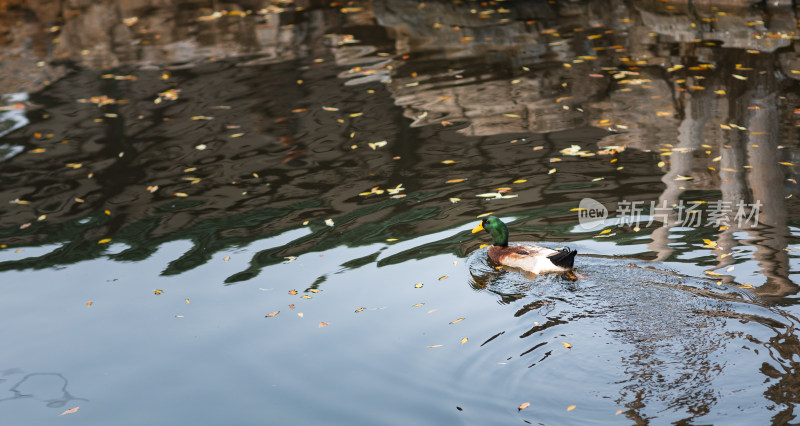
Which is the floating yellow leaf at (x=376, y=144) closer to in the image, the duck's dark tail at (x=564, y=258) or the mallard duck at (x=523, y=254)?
the mallard duck at (x=523, y=254)

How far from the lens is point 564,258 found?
647 cm

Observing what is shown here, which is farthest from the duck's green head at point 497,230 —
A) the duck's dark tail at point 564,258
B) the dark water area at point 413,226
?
the duck's dark tail at point 564,258

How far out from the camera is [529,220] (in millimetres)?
7770

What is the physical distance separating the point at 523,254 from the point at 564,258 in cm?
51

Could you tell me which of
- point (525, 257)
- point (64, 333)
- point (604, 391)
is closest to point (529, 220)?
point (525, 257)

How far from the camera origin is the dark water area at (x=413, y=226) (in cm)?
544

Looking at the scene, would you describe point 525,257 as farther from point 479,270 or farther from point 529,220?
point 529,220

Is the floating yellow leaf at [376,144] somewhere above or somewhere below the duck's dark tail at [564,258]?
below

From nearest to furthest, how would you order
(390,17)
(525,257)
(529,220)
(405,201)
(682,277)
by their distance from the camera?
(682,277), (525,257), (529,220), (405,201), (390,17)

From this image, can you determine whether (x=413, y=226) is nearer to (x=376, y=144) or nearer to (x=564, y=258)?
(x=564, y=258)

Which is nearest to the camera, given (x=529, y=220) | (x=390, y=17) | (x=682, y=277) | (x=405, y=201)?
(x=682, y=277)

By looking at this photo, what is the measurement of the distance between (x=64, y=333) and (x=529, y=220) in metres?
4.39

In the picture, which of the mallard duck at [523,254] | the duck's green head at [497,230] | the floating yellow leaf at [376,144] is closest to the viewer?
the mallard duck at [523,254]

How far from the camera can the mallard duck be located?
21.4 feet
